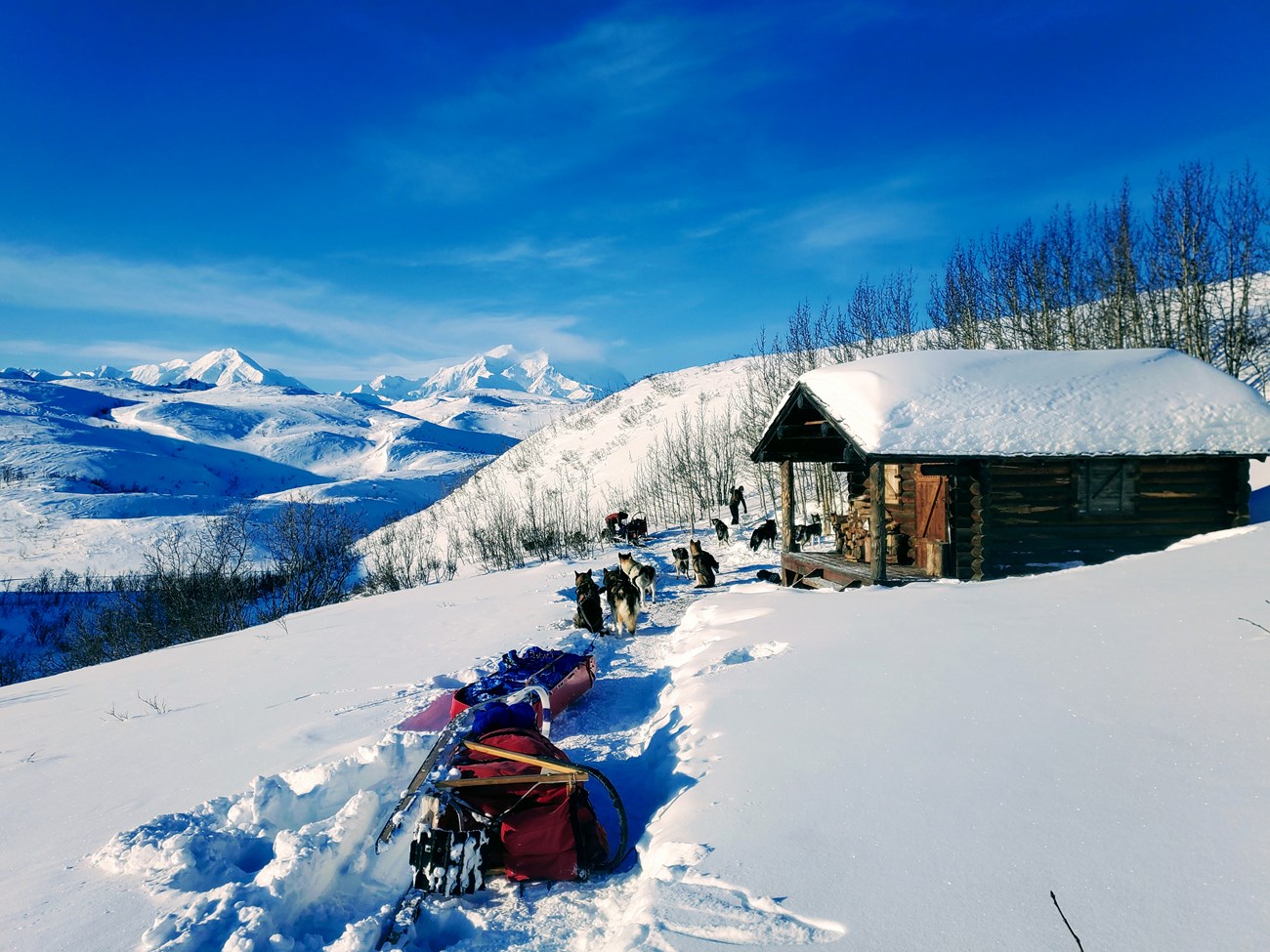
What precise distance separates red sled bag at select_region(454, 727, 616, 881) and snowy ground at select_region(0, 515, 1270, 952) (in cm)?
15

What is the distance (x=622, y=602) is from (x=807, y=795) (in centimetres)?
629

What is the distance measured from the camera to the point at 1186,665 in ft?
14.9

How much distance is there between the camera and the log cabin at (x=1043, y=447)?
10.1 meters

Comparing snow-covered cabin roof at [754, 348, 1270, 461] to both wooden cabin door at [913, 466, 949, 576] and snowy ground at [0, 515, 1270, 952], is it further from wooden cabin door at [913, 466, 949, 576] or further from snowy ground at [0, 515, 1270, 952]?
snowy ground at [0, 515, 1270, 952]

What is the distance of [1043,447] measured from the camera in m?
9.94

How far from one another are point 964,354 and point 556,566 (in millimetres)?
11036

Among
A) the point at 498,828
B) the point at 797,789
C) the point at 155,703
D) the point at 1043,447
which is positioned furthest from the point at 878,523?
the point at 155,703

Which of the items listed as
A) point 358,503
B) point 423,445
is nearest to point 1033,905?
point 358,503

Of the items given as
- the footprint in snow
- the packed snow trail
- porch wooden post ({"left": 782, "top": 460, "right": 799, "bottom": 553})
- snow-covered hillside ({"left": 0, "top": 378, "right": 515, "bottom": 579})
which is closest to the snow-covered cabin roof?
porch wooden post ({"left": 782, "top": 460, "right": 799, "bottom": 553})

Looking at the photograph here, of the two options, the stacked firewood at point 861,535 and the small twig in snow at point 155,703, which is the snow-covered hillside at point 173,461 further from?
the stacked firewood at point 861,535

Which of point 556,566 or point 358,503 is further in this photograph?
point 358,503

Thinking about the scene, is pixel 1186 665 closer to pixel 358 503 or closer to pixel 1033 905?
pixel 1033 905

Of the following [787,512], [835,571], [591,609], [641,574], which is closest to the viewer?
[591,609]

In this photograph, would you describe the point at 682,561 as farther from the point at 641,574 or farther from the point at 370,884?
the point at 370,884
